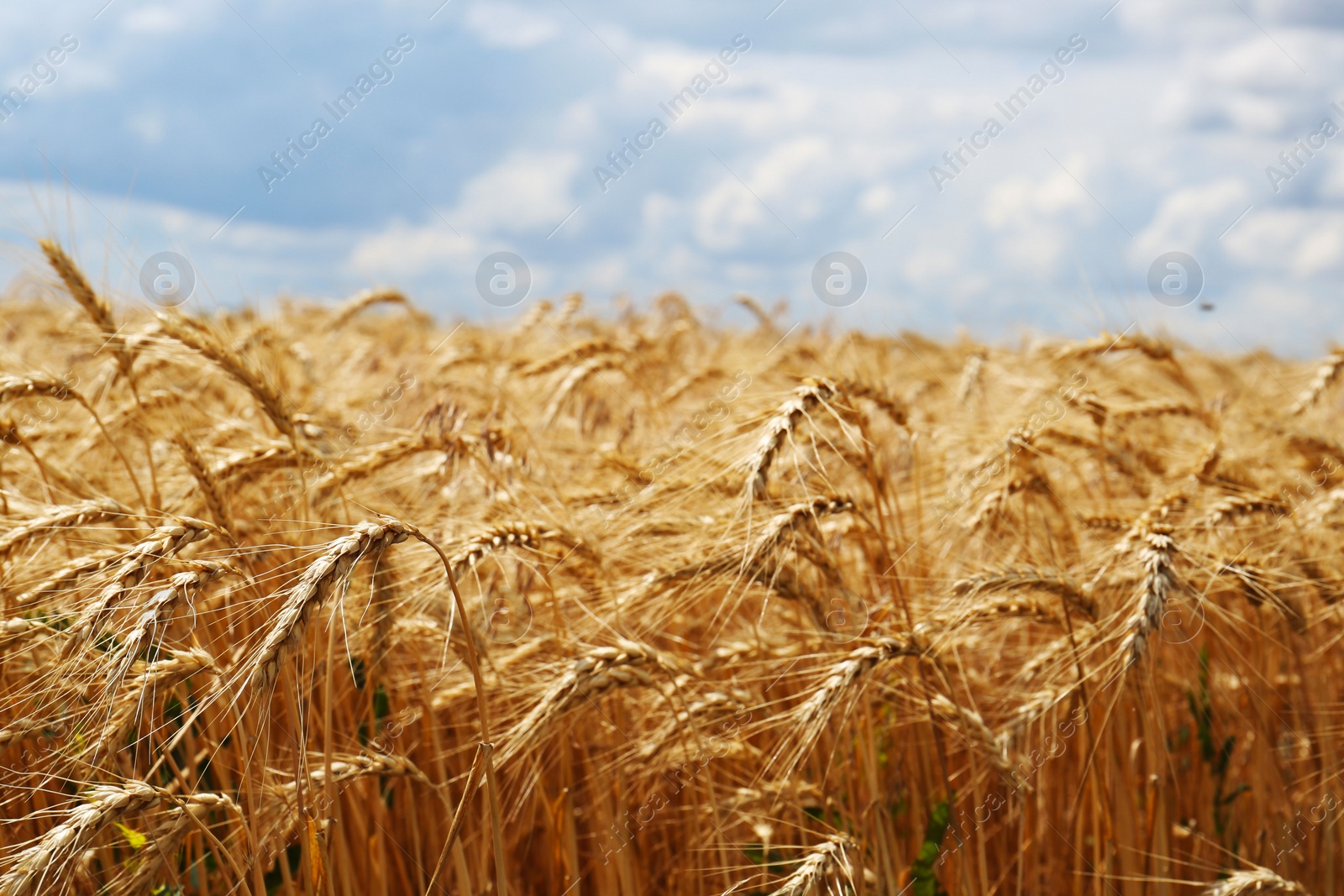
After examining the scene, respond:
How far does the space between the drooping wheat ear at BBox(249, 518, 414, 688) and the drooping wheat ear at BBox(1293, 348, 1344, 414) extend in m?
3.97

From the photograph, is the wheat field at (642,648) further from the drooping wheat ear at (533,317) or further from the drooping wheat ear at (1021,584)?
the drooping wheat ear at (533,317)

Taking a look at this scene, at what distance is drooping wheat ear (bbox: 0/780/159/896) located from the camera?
4.41 feet

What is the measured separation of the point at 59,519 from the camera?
1.85 m

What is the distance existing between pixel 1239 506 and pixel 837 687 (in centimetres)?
146

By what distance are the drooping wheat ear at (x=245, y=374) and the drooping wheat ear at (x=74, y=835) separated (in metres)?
0.96

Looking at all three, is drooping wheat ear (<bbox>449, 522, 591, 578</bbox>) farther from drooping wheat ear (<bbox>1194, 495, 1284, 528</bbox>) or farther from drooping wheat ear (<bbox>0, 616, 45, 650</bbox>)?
drooping wheat ear (<bbox>1194, 495, 1284, 528</bbox>)

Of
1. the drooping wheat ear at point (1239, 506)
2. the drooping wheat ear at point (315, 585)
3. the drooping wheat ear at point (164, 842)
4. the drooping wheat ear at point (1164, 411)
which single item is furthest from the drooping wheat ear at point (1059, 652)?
Result: the drooping wheat ear at point (164, 842)

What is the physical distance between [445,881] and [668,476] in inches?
46.3

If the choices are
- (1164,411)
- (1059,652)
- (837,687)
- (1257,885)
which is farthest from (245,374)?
(1164,411)

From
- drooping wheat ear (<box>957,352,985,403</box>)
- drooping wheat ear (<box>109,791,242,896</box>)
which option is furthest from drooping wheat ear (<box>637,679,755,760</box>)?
drooping wheat ear (<box>957,352,985,403</box>)

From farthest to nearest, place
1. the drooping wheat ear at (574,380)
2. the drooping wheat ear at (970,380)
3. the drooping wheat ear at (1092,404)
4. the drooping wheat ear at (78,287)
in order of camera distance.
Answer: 1. the drooping wheat ear at (970,380)
2. the drooping wheat ear at (574,380)
3. the drooping wheat ear at (1092,404)
4. the drooping wheat ear at (78,287)

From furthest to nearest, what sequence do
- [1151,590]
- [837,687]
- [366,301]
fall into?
[366,301], [1151,590], [837,687]

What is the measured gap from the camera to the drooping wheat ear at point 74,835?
52.9 inches

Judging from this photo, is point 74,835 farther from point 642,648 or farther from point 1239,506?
point 1239,506
